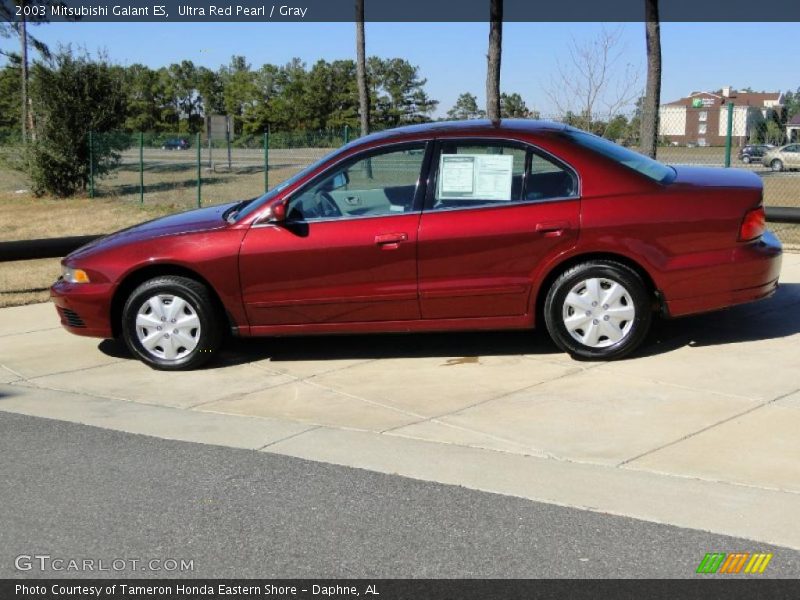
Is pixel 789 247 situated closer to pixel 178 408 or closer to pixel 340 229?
pixel 340 229

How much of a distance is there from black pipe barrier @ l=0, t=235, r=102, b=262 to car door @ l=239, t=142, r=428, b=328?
4367 millimetres

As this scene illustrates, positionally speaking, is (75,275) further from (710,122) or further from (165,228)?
(710,122)

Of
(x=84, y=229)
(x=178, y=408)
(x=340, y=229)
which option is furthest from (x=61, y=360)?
(x=84, y=229)

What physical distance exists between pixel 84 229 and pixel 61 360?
14072 mm

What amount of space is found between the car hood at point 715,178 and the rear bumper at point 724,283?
0.44 m

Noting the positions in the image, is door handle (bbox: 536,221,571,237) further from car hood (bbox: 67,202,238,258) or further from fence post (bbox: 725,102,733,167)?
fence post (bbox: 725,102,733,167)

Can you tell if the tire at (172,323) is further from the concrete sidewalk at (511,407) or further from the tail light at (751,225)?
the tail light at (751,225)

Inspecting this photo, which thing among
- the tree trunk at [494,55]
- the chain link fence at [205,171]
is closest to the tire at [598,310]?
the chain link fence at [205,171]

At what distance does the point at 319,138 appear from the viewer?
24.6 metres

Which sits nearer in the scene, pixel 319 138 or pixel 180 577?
pixel 180 577

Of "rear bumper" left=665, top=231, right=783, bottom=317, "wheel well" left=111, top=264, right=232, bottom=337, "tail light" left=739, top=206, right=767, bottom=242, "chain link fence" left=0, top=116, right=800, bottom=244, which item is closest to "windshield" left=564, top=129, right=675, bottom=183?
"tail light" left=739, top=206, right=767, bottom=242

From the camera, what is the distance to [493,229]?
6867 millimetres

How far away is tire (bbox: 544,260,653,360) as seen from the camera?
682cm
